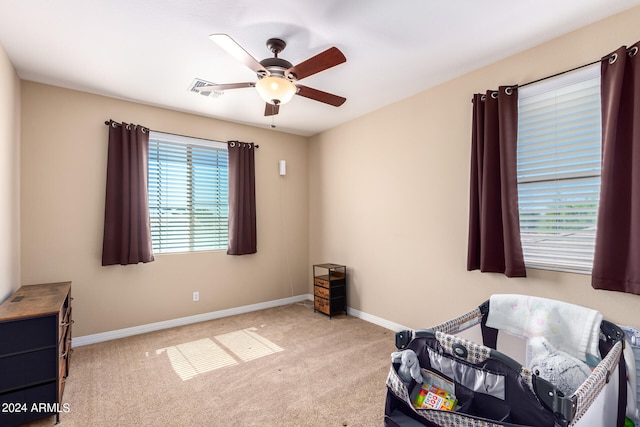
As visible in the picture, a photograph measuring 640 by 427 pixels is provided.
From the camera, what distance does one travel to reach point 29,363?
6.36ft

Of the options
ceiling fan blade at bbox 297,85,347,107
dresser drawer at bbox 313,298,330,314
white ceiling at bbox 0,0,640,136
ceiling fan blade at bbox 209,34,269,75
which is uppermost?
white ceiling at bbox 0,0,640,136

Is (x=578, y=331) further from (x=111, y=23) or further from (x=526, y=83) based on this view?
(x=111, y=23)

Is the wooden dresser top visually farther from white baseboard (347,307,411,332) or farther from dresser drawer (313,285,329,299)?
white baseboard (347,307,411,332)

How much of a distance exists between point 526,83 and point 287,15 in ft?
6.26

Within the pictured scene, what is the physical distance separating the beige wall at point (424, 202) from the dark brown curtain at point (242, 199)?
1104 millimetres

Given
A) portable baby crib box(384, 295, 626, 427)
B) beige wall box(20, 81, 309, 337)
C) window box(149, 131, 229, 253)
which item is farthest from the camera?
window box(149, 131, 229, 253)

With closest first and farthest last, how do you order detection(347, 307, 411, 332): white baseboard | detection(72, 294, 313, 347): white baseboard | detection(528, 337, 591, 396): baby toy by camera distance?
detection(528, 337, 591, 396): baby toy, detection(72, 294, 313, 347): white baseboard, detection(347, 307, 411, 332): white baseboard

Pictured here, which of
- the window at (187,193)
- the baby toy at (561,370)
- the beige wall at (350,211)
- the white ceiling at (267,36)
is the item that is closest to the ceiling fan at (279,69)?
the white ceiling at (267,36)

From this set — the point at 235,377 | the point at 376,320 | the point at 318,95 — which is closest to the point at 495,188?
the point at 318,95

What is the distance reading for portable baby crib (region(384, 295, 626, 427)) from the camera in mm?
1144

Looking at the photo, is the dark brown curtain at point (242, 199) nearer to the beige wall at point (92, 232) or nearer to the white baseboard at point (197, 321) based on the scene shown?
the beige wall at point (92, 232)

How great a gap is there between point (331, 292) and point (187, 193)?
2.23 meters

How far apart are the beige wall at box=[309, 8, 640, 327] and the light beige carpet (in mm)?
667

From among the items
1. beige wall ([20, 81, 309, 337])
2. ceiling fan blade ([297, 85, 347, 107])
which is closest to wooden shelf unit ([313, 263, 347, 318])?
beige wall ([20, 81, 309, 337])
